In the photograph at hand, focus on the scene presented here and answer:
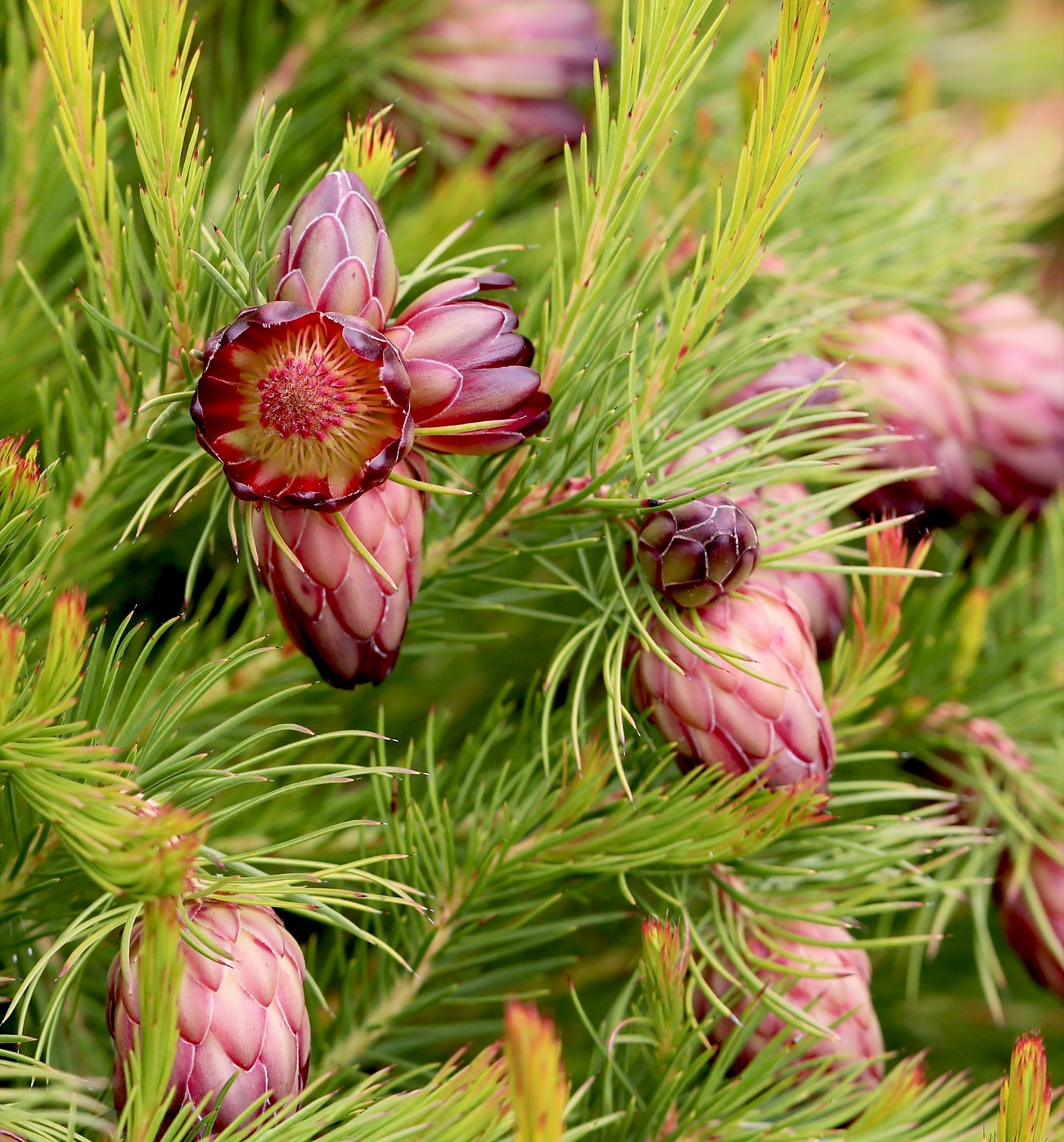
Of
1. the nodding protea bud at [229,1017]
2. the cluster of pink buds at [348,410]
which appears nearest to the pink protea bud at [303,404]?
the cluster of pink buds at [348,410]

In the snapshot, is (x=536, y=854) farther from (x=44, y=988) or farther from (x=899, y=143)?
(x=899, y=143)

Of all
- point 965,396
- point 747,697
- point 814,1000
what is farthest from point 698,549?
point 965,396

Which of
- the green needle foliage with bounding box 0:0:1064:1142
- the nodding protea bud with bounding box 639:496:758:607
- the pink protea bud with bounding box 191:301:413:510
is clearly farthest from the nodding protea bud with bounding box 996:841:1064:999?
the pink protea bud with bounding box 191:301:413:510

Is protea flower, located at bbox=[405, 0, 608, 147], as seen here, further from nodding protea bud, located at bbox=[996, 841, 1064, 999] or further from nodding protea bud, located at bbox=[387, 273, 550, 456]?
nodding protea bud, located at bbox=[996, 841, 1064, 999]

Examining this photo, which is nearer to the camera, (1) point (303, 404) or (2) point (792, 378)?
(1) point (303, 404)

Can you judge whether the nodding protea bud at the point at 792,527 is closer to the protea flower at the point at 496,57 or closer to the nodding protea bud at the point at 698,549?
the nodding protea bud at the point at 698,549

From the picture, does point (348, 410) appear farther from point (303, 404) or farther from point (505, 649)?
point (505, 649)
